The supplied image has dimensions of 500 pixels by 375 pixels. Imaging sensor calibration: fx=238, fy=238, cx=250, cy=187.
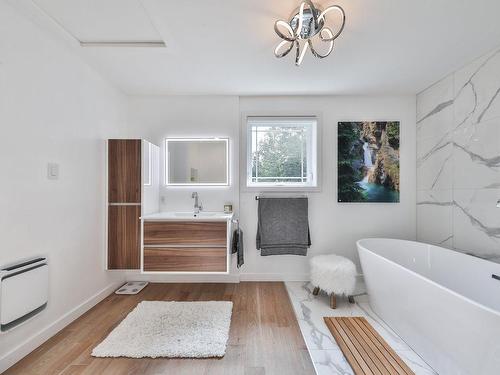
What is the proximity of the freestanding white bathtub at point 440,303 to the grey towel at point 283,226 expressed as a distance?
640 millimetres

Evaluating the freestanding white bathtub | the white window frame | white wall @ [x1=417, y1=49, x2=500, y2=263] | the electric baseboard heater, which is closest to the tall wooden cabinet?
the electric baseboard heater

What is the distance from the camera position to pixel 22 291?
1479mm

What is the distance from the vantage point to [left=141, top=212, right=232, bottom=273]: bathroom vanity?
2238 millimetres

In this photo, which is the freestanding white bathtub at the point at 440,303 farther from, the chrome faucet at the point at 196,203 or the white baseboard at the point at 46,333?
the white baseboard at the point at 46,333

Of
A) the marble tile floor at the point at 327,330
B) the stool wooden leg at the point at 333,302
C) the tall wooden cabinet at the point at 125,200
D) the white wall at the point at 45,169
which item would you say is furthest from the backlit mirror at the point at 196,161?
the stool wooden leg at the point at 333,302

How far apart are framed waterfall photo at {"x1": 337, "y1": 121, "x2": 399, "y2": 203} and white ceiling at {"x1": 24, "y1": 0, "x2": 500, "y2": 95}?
1.47ft

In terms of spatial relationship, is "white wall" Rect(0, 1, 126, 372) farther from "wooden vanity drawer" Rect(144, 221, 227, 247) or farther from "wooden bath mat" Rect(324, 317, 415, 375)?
"wooden bath mat" Rect(324, 317, 415, 375)

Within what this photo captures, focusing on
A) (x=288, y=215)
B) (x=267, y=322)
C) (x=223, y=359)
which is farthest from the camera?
(x=288, y=215)

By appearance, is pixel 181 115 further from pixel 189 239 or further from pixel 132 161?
pixel 189 239

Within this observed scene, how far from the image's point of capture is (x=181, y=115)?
2.83 metres

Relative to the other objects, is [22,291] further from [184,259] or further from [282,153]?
[282,153]

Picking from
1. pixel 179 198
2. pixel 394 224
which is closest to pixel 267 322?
pixel 179 198

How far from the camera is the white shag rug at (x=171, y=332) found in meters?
1.60

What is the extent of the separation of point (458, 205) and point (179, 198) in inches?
113
